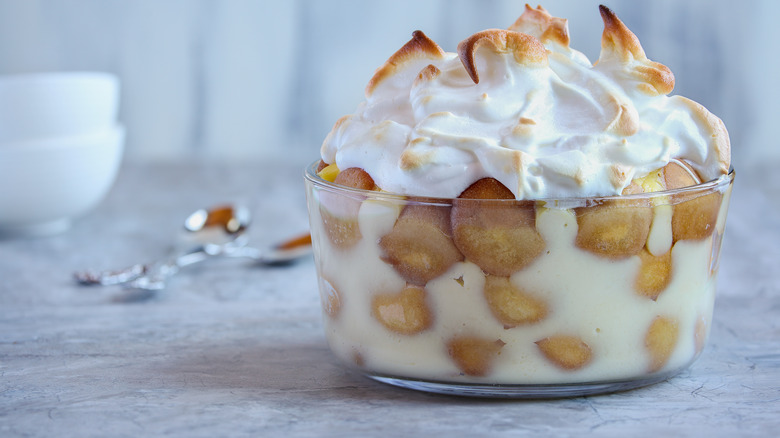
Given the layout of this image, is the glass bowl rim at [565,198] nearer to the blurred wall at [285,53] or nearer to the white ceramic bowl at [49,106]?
the white ceramic bowl at [49,106]

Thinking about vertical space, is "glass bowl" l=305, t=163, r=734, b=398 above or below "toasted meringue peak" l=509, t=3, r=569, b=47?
below

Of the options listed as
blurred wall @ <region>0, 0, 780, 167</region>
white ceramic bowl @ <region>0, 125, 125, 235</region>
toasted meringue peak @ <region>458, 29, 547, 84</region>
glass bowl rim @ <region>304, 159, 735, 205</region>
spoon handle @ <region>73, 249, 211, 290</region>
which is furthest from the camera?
blurred wall @ <region>0, 0, 780, 167</region>

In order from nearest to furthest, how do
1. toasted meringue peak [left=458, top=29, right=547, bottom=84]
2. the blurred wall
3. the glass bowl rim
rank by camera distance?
the glass bowl rim, toasted meringue peak [left=458, top=29, right=547, bottom=84], the blurred wall

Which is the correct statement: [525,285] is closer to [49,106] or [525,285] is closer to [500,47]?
[500,47]

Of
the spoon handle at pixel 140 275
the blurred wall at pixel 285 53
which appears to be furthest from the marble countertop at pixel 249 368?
the blurred wall at pixel 285 53

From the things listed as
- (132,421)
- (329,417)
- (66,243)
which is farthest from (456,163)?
(66,243)

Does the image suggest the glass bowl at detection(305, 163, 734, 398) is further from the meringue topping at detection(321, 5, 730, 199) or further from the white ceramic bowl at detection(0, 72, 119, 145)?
the white ceramic bowl at detection(0, 72, 119, 145)

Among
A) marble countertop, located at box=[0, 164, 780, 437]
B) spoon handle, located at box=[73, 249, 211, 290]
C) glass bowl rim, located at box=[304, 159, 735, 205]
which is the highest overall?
glass bowl rim, located at box=[304, 159, 735, 205]

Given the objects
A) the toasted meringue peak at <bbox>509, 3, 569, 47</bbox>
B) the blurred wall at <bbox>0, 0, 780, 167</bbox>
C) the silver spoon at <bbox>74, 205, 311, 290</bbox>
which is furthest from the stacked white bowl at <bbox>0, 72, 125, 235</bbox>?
the toasted meringue peak at <bbox>509, 3, 569, 47</bbox>
